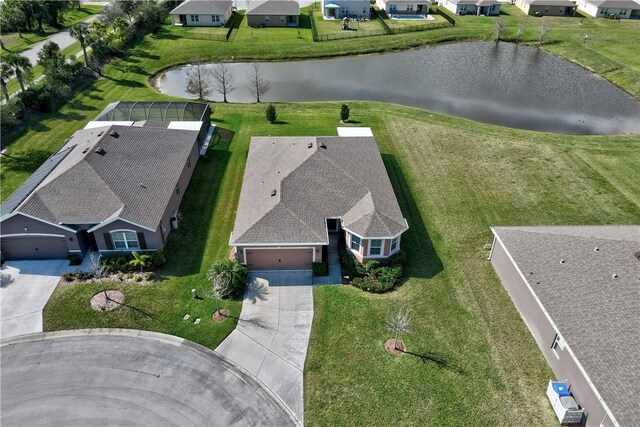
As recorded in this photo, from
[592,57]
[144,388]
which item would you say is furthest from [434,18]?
[144,388]

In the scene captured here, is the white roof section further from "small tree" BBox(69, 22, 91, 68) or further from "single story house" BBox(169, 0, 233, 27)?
"single story house" BBox(169, 0, 233, 27)

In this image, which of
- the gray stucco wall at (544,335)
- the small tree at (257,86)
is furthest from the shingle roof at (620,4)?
the gray stucco wall at (544,335)

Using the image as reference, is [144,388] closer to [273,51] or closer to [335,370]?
[335,370]

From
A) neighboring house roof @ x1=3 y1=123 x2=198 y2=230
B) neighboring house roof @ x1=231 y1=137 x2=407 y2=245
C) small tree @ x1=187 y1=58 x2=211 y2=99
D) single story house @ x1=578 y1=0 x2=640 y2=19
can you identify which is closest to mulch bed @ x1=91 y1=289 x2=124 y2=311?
neighboring house roof @ x1=3 y1=123 x2=198 y2=230

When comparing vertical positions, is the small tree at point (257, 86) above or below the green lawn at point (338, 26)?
below

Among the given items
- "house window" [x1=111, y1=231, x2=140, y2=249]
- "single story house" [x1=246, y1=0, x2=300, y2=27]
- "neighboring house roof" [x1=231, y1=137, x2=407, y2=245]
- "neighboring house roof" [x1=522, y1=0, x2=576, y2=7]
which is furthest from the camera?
"neighboring house roof" [x1=522, y1=0, x2=576, y2=7]

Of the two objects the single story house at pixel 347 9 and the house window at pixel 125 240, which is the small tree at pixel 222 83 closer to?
the house window at pixel 125 240
